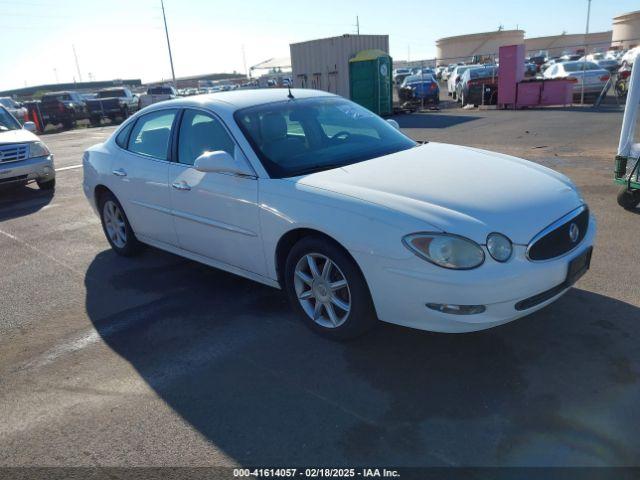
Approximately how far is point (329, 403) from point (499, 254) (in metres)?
1.26

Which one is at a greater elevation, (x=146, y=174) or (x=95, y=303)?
(x=146, y=174)

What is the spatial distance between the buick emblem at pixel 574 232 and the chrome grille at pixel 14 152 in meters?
8.96

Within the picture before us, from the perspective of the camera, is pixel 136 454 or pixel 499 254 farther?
pixel 499 254

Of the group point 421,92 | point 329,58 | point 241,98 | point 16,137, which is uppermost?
point 329,58

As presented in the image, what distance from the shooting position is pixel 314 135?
4.33 metres

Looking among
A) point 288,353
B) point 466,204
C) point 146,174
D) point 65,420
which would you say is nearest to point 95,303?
point 146,174

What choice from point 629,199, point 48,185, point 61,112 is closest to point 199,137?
point 629,199

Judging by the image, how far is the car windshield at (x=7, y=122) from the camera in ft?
32.8

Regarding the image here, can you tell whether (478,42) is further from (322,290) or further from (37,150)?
(322,290)

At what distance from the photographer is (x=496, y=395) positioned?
9.63 ft

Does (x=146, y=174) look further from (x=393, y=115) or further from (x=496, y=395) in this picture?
(x=393, y=115)

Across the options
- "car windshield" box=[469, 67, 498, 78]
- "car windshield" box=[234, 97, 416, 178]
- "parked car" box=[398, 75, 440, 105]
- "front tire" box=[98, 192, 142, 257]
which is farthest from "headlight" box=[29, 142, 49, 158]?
"car windshield" box=[469, 67, 498, 78]

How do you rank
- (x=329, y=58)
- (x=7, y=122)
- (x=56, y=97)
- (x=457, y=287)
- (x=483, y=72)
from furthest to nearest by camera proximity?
(x=56, y=97) < (x=483, y=72) < (x=329, y=58) < (x=7, y=122) < (x=457, y=287)

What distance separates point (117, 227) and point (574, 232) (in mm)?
4412
